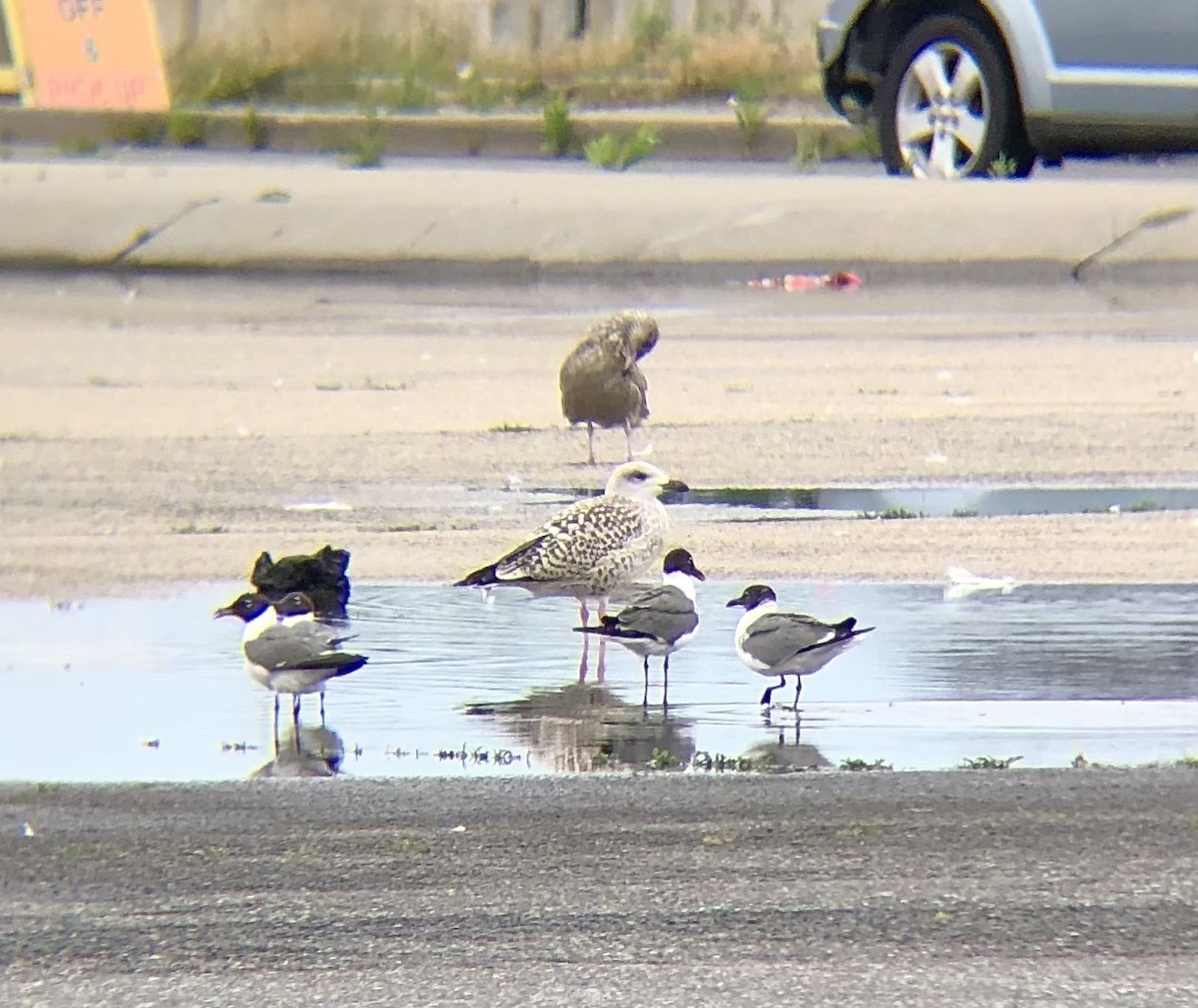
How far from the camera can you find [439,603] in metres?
8.26

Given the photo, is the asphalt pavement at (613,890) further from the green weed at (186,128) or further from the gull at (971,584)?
the green weed at (186,128)

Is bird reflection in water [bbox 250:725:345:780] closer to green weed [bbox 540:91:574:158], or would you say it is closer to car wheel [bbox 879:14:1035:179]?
car wheel [bbox 879:14:1035:179]

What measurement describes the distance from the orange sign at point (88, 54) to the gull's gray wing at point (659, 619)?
15.3m

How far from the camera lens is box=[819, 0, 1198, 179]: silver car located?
16438 mm

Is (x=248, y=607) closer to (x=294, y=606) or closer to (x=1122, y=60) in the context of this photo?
(x=294, y=606)

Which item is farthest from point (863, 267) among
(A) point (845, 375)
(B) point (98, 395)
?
(B) point (98, 395)

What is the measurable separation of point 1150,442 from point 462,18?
19837 millimetres

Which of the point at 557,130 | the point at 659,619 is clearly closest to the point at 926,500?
the point at 659,619

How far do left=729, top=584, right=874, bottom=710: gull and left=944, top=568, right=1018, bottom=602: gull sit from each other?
54.3 inches

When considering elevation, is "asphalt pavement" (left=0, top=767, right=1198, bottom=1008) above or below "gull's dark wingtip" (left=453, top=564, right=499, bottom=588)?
above

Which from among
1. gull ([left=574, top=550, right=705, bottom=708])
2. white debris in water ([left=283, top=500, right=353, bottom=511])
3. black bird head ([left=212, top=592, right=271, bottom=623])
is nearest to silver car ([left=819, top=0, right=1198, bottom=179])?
white debris in water ([left=283, top=500, right=353, bottom=511])

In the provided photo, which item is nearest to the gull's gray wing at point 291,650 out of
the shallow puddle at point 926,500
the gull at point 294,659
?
the gull at point 294,659

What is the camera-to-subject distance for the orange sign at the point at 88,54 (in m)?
21.8

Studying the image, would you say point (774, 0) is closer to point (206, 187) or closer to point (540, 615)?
point (206, 187)
